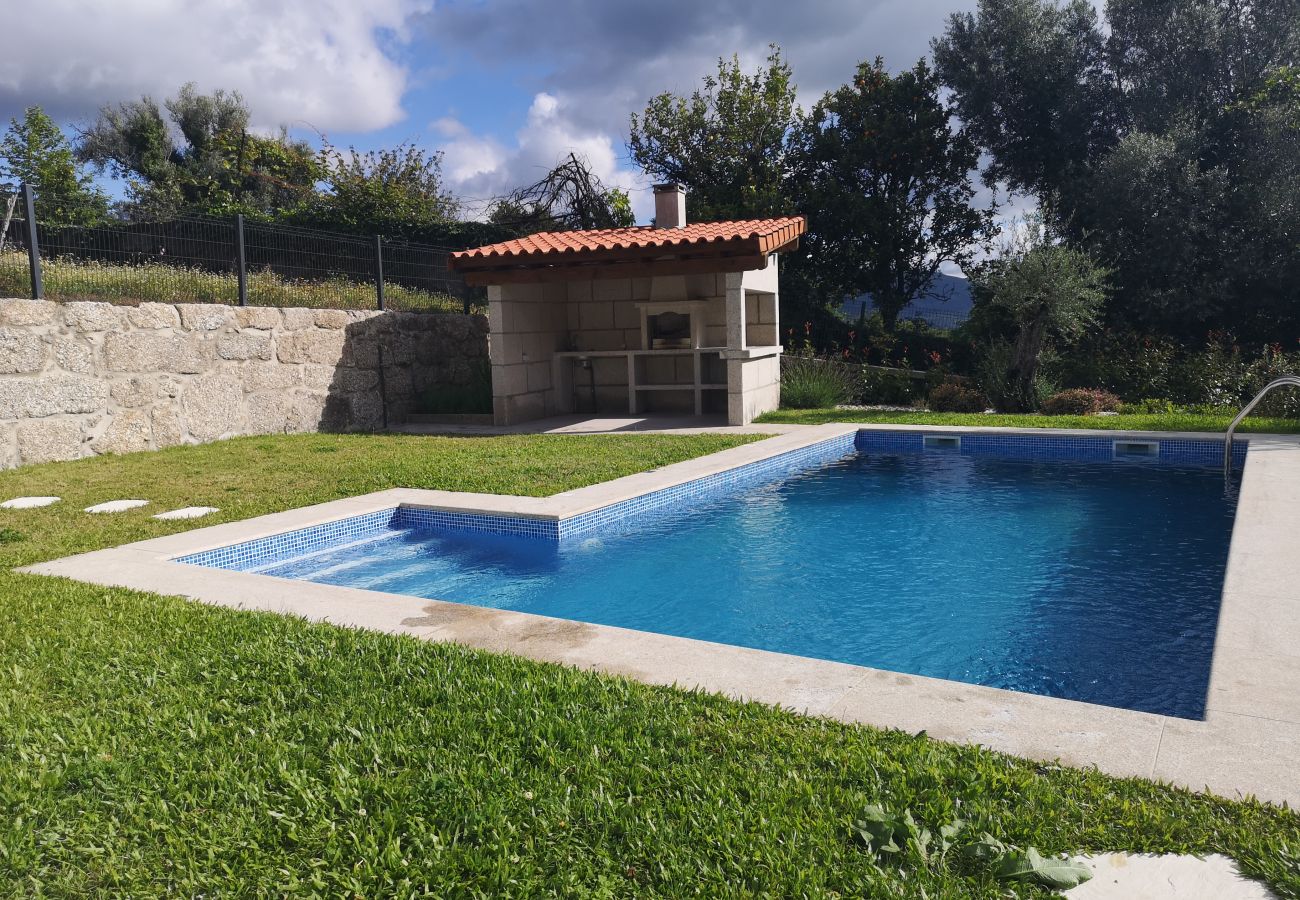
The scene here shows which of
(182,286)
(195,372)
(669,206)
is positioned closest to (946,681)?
(195,372)

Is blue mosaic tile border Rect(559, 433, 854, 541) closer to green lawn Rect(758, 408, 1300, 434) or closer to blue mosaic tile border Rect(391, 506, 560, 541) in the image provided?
blue mosaic tile border Rect(391, 506, 560, 541)

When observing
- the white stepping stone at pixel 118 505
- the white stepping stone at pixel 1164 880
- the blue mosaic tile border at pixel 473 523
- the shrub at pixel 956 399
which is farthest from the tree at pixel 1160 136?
the white stepping stone at pixel 1164 880

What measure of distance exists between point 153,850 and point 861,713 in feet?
7.45

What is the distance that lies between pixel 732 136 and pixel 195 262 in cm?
1269

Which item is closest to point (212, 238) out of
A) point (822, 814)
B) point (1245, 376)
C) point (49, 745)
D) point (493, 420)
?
Answer: point (493, 420)

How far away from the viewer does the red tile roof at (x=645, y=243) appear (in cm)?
1273

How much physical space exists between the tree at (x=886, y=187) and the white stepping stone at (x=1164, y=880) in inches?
747

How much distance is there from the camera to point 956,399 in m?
14.8

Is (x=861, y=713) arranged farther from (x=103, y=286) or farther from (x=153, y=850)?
(x=103, y=286)

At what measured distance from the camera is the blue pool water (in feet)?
16.2

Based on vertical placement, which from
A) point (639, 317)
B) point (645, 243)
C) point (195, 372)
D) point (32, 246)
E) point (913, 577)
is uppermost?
point (645, 243)

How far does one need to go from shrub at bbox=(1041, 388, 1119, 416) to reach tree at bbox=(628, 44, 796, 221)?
26.4 ft

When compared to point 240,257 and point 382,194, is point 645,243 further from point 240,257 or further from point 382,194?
point 382,194

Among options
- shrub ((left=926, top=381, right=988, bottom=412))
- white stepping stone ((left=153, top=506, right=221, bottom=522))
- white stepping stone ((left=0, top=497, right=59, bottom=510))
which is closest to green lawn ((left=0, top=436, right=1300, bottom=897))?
white stepping stone ((left=153, top=506, right=221, bottom=522))
